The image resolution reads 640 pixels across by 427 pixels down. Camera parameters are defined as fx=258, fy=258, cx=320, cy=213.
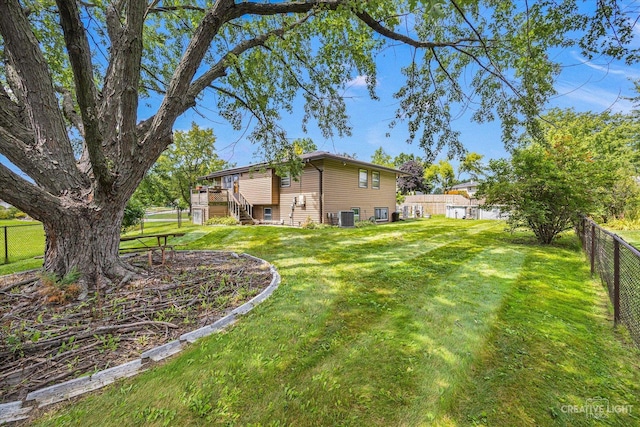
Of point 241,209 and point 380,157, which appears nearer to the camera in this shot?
point 241,209

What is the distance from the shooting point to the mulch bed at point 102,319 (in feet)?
7.59

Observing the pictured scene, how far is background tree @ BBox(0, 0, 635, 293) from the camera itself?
11.7 ft

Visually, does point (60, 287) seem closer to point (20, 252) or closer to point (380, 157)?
point (20, 252)

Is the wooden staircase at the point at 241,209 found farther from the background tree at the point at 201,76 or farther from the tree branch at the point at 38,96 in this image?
the tree branch at the point at 38,96

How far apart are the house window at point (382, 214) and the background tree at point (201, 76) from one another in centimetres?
1153

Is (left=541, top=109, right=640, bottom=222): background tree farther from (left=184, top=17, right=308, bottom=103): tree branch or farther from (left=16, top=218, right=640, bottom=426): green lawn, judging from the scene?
(left=184, top=17, right=308, bottom=103): tree branch

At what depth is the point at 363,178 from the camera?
1745cm

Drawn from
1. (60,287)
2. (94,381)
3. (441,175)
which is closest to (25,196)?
(60,287)

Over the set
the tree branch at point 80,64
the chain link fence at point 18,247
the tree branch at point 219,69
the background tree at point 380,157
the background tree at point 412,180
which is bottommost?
the chain link fence at point 18,247

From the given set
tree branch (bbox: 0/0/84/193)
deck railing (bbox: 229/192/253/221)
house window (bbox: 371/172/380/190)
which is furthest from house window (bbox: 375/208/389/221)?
tree branch (bbox: 0/0/84/193)

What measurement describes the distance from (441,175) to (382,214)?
30.5 m

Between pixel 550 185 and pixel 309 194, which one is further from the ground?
pixel 309 194

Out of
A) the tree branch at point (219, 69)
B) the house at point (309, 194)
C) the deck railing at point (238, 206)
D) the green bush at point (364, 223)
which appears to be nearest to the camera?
the tree branch at point (219, 69)

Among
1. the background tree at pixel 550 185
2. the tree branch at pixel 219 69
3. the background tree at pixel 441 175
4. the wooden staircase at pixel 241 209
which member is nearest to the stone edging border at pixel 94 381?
the tree branch at pixel 219 69
